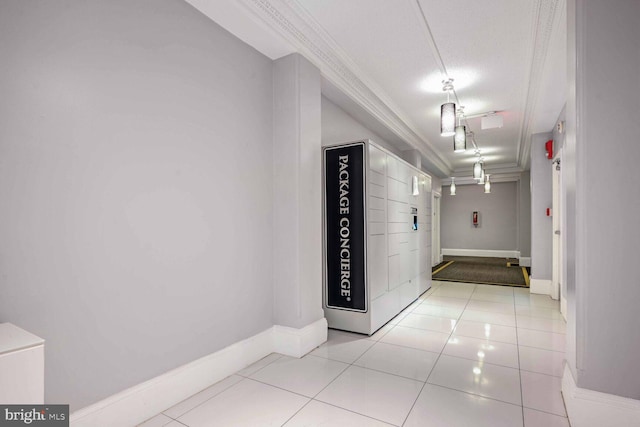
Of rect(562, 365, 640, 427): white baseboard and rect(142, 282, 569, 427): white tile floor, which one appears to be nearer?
rect(562, 365, 640, 427): white baseboard

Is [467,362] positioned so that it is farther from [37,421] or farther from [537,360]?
[37,421]

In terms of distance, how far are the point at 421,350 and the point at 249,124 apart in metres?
2.67

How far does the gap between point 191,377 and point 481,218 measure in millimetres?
11938

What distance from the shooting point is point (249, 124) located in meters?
2.85

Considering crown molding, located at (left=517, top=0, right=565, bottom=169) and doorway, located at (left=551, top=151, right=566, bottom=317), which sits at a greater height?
crown molding, located at (left=517, top=0, right=565, bottom=169)

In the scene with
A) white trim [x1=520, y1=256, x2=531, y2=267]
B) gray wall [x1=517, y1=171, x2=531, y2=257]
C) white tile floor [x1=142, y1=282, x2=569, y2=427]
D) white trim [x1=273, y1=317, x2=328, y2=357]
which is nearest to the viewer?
white tile floor [x1=142, y1=282, x2=569, y2=427]

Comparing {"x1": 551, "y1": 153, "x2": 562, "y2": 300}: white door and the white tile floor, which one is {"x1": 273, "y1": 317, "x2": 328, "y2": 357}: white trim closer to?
the white tile floor

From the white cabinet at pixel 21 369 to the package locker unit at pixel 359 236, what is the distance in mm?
2632

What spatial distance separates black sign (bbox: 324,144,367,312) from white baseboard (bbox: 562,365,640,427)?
1.86 metres

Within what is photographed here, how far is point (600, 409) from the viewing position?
1.77 m

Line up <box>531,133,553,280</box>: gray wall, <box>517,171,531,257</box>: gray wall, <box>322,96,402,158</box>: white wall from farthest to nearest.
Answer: <box>517,171,531,257</box>: gray wall, <box>531,133,553,280</box>: gray wall, <box>322,96,402,158</box>: white wall

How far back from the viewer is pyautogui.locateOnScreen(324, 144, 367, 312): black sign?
3406 millimetres

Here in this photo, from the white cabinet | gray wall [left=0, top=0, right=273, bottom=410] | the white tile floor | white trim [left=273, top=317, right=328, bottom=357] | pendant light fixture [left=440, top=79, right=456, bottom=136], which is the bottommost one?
the white tile floor

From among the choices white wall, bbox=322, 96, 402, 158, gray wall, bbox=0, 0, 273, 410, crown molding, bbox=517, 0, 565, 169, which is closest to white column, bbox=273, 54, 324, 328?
gray wall, bbox=0, 0, 273, 410
